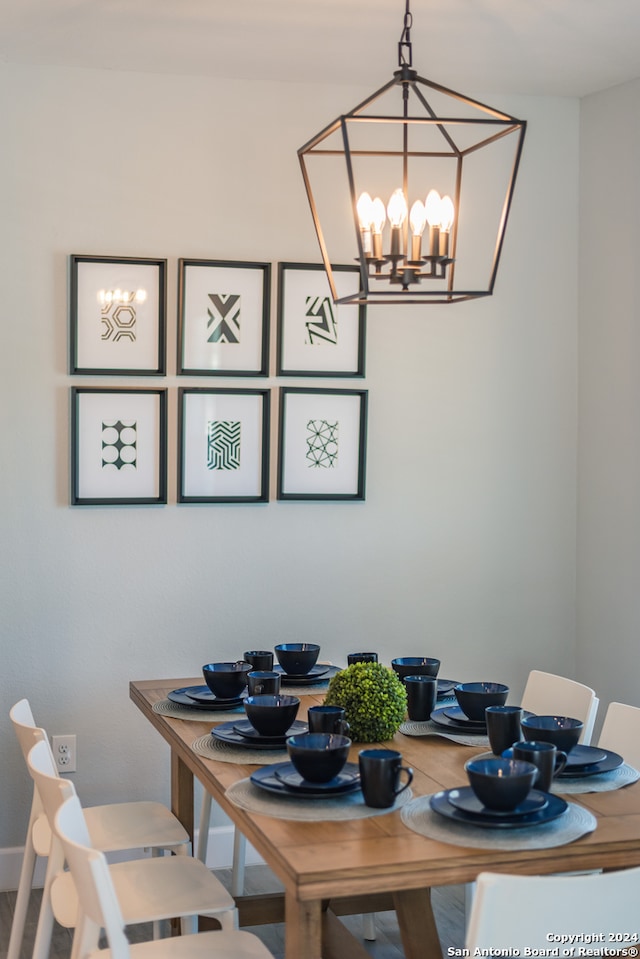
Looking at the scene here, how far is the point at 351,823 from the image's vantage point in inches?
69.2

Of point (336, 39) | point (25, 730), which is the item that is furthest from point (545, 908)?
point (336, 39)

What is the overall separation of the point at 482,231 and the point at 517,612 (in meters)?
1.34

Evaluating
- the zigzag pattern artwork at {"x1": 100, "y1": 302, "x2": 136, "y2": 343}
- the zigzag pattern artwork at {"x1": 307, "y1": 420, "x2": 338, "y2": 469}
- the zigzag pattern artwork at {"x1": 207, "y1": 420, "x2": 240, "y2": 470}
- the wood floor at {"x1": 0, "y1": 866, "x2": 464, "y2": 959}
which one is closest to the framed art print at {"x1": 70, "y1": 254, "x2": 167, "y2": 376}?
the zigzag pattern artwork at {"x1": 100, "y1": 302, "x2": 136, "y2": 343}

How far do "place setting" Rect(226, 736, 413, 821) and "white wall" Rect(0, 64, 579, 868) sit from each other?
1.55 meters

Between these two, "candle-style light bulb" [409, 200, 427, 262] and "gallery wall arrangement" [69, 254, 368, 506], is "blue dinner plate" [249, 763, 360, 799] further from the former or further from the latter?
"gallery wall arrangement" [69, 254, 368, 506]

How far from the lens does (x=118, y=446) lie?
11.1ft

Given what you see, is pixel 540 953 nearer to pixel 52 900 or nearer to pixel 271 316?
pixel 52 900

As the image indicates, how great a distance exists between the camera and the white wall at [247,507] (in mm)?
3320

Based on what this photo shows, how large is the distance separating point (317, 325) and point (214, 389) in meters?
0.41

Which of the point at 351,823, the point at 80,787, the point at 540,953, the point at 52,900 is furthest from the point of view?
the point at 80,787

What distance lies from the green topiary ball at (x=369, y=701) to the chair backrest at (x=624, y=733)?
50cm

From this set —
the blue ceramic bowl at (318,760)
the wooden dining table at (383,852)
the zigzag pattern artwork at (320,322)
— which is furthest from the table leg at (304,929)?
the zigzag pattern artwork at (320,322)

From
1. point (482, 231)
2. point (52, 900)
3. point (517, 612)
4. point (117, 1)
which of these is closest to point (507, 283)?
point (482, 231)

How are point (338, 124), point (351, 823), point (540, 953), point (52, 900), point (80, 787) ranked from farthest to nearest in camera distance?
1. point (80, 787)
2. point (52, 900)
3. point (338, 124)
4. point (351, 823)
5. point (540, 953)
